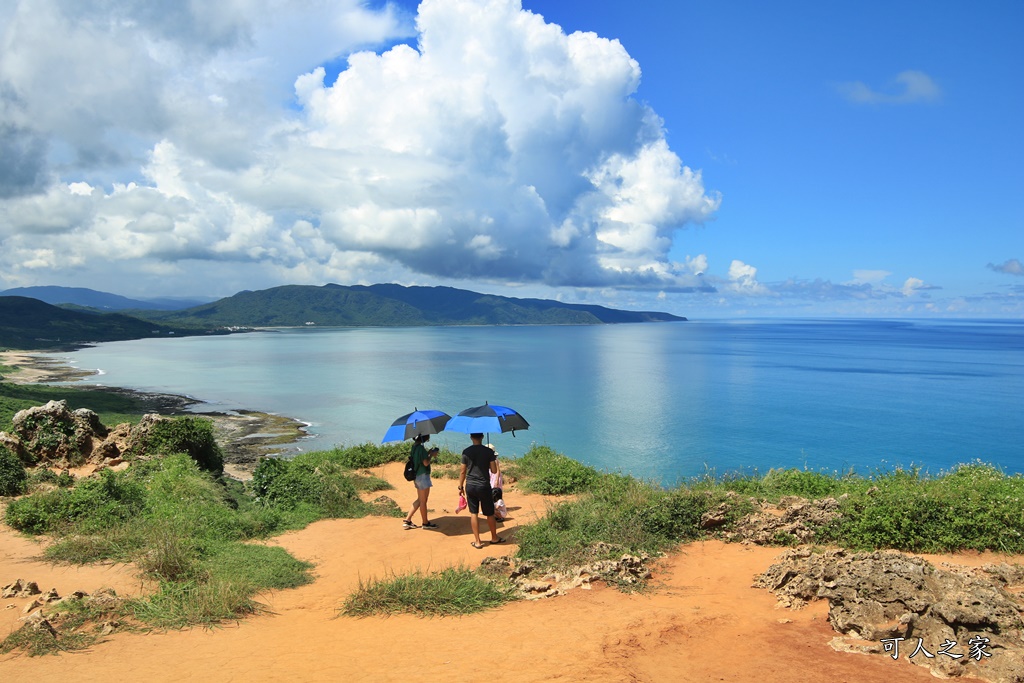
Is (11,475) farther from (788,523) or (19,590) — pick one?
(788,523)

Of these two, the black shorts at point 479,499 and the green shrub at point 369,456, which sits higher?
the black shorts at point 479,499

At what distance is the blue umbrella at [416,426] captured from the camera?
43.6ft

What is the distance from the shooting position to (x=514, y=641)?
23.9 ft

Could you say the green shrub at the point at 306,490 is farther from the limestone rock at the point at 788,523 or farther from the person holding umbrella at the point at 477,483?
the limestone rock at the point at 788,523

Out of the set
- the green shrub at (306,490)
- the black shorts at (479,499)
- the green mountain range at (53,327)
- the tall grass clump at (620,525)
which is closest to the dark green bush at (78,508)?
the green shrub at (306,490)

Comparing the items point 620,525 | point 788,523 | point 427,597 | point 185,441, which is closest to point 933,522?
point 788,523

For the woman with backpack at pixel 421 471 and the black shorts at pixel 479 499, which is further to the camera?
the woman with backpack at pixel 421 471

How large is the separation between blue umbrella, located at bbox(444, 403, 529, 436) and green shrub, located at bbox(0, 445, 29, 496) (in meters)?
11.0

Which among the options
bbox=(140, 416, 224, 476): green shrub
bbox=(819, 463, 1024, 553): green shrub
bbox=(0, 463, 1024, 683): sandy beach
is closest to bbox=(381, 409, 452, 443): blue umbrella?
bbox=(0, 463, 1024, 683): sandy beach

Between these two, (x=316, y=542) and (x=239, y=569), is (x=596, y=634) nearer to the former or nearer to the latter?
(x=239, y=569)

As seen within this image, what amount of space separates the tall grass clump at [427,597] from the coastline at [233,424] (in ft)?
72.2

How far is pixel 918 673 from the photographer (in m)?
6.22

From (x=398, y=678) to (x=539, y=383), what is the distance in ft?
223
